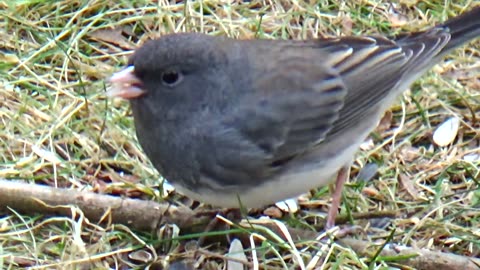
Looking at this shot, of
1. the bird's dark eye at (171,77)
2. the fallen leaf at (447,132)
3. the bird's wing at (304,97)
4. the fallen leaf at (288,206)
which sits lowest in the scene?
the fallen leaf at (288,206)

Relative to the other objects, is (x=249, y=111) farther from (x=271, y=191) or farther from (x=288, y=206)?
(x=288, y=206)

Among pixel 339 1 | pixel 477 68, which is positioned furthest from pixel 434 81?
pixel 339 1

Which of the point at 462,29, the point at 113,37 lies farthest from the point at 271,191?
the point at 113,37

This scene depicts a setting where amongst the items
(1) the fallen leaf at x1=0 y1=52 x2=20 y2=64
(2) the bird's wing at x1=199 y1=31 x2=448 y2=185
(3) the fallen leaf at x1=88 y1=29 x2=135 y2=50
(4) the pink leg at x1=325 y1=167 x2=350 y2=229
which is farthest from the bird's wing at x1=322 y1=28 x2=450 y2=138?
(1) the fallen leaf at x1=0 y1=52 x2=20 y2=64

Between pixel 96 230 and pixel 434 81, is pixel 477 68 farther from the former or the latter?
pixel 96 230

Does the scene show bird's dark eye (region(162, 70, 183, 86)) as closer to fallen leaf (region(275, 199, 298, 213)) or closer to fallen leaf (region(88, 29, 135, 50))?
fallen leaf (region(275, 199, 298, 213))

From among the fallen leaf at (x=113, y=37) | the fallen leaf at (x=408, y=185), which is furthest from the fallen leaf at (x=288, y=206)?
the fallen leaf at (x=113, y=37)

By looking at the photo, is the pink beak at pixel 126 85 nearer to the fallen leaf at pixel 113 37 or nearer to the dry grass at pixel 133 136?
the dry grass at pixel 133 136
